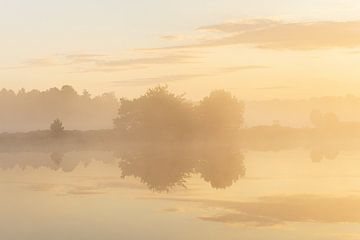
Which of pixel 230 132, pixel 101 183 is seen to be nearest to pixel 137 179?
pixel 101 183

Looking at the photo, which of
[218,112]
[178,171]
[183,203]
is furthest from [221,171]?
[218,112]

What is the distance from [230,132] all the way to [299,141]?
54.7 feet

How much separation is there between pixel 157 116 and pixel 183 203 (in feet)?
238

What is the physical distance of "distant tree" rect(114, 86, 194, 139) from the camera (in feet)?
349

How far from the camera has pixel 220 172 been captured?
52.1 m

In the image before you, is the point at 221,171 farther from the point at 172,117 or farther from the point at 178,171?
the point at 172,117

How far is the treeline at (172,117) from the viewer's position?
10662 centimetres

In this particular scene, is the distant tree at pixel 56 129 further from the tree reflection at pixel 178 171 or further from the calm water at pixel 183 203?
the calm water at pixel 183 203

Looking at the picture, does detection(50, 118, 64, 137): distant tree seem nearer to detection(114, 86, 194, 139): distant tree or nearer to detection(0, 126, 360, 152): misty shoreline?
detection(0, 126, 360, 152): misty shoreline

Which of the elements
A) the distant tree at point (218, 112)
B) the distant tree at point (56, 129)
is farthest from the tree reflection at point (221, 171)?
the distant tree at point (56, 129)

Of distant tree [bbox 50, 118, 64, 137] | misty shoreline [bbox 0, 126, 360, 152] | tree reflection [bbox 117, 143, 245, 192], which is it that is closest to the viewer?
tree reflection [bbox 117, 143, 245, 192]

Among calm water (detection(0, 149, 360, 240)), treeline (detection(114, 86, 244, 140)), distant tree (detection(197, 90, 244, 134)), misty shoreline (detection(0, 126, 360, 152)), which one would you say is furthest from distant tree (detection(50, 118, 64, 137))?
calm water (detection(0, 149, 360, 240))

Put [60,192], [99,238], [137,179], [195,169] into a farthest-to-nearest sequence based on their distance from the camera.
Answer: [195,169] → [137,179] → [60,192] → [99,238]

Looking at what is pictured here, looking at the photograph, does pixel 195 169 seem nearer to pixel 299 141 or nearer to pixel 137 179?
pixel 137 179
